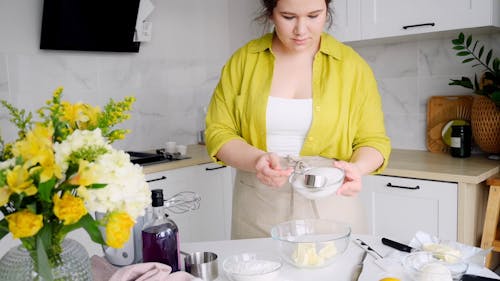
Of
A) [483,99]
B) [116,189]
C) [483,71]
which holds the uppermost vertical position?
[483,71]

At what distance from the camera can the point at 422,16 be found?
219 cm

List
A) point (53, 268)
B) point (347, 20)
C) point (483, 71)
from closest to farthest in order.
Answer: point (53, 268) → point (483, 71) → point (347, 20)

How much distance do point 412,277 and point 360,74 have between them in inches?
26.4

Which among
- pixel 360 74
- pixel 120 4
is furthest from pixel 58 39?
pixel 360 74

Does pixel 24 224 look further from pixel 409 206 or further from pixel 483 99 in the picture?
pixel 483 99

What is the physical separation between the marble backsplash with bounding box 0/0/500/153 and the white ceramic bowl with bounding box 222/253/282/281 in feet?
5.41

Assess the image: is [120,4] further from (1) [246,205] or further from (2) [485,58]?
(2) [485,58]

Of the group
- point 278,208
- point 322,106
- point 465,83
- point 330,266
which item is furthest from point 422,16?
point 330,266

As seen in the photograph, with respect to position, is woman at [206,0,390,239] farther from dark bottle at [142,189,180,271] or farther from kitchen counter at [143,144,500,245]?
kitchen counter at [143,144,500,245]

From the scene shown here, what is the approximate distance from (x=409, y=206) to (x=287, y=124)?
1.00 meters

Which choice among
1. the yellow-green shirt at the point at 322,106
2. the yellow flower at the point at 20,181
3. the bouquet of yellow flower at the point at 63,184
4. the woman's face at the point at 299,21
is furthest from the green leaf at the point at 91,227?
the woman's face at the point at 299,21

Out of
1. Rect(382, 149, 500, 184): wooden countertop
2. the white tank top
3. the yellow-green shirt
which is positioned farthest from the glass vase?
Rect(382, 149, 500, 184): wooden countertop

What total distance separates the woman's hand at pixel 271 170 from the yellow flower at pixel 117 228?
0.58m

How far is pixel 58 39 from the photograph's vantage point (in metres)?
2.38
